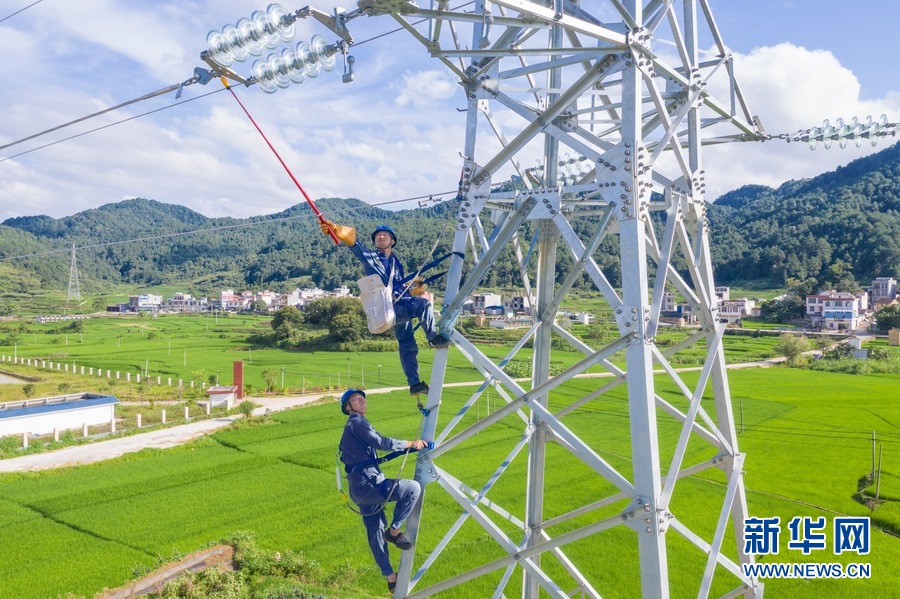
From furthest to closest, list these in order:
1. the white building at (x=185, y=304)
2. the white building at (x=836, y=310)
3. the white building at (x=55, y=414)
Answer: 1. the white building at (x=185, y=304)
2. the white building at (x=836, y=310)
3. the white building at (x=55, y=414)

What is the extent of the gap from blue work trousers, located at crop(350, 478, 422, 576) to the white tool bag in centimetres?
131

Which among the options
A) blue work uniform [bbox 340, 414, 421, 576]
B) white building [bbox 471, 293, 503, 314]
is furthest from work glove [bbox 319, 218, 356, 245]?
white building [bbox 471, 293, 503, 314]

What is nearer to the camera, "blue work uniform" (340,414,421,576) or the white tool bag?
the white tool bag

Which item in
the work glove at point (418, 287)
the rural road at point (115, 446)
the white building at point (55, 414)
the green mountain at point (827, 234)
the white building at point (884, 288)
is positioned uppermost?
the green mountain at point (827, 234)

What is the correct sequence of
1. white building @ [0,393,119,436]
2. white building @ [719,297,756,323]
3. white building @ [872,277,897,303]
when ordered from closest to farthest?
white building @ [0,393,119,436], white building @ [719,297,756,323], white building @ [872,277,897,303]

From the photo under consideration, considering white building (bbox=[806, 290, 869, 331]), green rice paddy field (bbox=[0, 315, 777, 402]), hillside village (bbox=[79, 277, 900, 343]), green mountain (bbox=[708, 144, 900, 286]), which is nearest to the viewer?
green rice paddy field (bbox=[0, 315, 777, 402])

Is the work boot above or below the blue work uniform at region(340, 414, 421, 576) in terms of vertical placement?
below

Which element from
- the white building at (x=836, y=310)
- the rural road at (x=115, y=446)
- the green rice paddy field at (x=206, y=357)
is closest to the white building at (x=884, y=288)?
the white building at (x=836, y=310)

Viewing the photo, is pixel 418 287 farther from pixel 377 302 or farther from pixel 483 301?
pixel 483 301

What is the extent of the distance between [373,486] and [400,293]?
1705mm

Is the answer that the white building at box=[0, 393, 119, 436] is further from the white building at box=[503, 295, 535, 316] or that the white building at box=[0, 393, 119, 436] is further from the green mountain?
the green mountain

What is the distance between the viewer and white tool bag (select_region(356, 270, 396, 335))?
5.36 meters

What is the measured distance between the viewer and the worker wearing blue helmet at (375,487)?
5.48 metres

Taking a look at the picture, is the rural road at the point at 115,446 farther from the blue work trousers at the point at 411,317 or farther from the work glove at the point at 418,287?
the work glove at the point at 418,287
